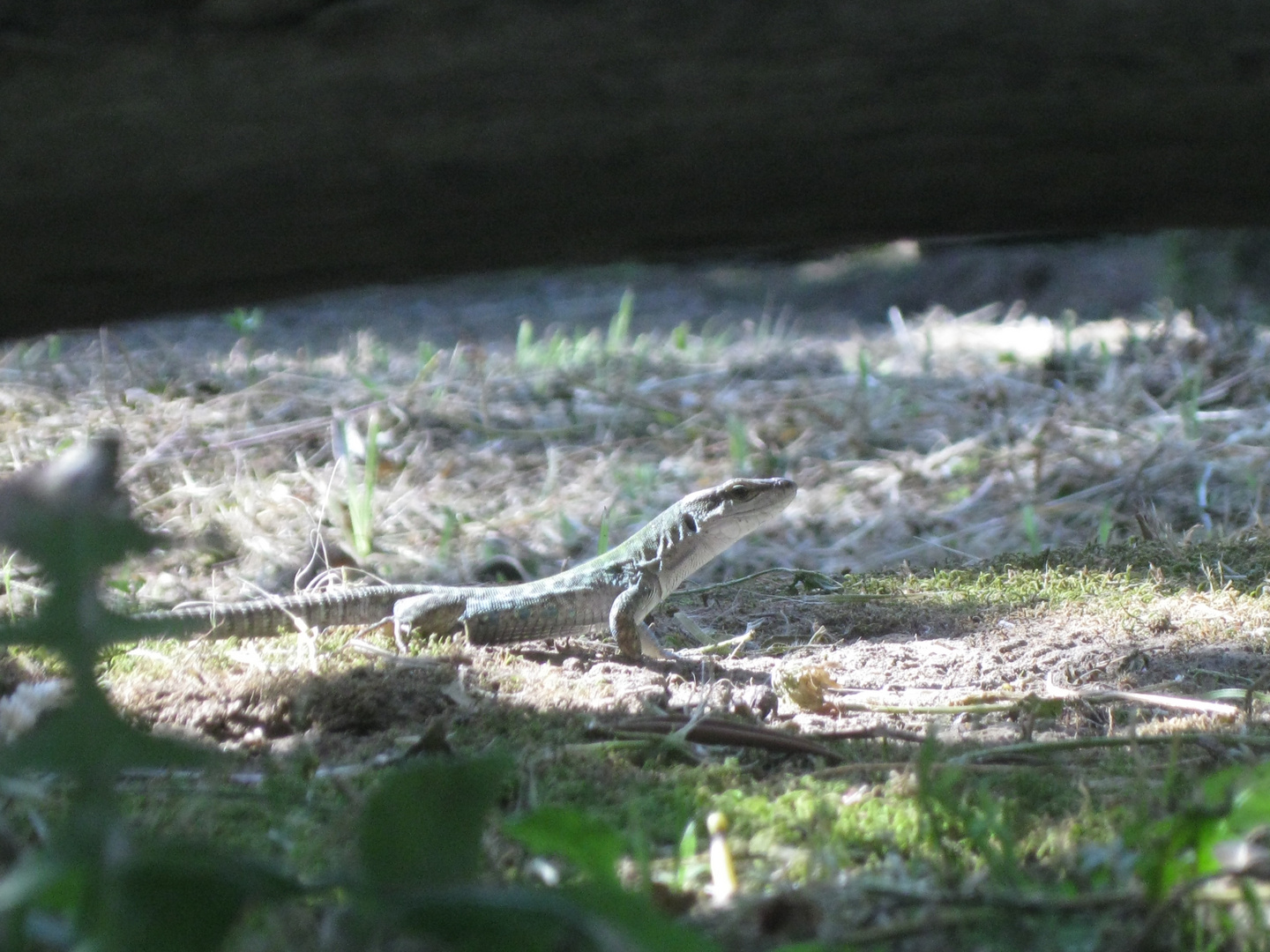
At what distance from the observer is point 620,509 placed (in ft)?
18.2

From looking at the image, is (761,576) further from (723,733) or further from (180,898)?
(180,898)

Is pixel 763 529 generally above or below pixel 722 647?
below

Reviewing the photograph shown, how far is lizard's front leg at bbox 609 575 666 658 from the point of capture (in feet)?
11.3

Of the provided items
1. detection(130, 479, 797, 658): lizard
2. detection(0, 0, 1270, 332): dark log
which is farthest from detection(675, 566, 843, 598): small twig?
detection(0, 0, 1270, 332): dark log

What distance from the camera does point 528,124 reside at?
2652 mm

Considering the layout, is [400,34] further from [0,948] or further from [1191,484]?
[1191,484]

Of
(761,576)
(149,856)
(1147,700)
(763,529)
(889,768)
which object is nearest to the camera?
(149,856)

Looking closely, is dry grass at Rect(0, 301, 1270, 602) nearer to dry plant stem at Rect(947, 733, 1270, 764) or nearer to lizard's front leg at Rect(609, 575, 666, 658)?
lizard's front leg at Rect(609, 575, 666, 658)

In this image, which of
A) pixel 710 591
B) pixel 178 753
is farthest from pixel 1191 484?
pixel 178 753

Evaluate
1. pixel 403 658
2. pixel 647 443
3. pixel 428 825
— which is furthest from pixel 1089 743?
pixel 647 443

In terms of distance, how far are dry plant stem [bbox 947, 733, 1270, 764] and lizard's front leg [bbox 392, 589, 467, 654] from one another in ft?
5.93

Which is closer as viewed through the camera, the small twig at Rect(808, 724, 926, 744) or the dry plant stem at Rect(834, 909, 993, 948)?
the dry plant stem at Rect(834, 909, 993, 948)

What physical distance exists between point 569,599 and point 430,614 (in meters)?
0.45

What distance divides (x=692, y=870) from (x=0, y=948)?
0.97 m
